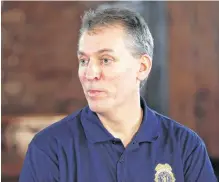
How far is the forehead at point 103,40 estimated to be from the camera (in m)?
1.30

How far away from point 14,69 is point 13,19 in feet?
0.92

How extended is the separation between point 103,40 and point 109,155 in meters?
0.35

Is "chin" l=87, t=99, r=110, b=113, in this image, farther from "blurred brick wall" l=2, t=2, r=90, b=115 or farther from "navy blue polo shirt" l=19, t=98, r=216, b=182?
"blurred brick wall" l=2, t=2, r=90, b=115

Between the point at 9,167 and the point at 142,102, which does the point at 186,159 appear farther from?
the point at 9,167

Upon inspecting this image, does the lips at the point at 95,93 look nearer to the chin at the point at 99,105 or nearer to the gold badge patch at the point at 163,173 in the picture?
the chin at the point at 99,105

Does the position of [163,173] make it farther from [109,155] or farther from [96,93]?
[96,93]

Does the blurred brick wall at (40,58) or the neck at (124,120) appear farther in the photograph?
the blurred brick wall at (40,58)

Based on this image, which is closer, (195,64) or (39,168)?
(39,168)

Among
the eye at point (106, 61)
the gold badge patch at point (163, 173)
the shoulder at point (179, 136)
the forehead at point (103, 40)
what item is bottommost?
the gold badge patch at point (163, 173)

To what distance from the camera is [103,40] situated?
1304mm

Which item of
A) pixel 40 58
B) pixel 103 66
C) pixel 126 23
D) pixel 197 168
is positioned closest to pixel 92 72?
pixel 103 66

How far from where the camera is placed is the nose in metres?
1.30

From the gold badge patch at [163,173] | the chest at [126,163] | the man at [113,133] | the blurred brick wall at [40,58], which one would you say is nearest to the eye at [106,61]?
the man at [113,133]

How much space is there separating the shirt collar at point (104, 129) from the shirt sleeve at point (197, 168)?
13cm
